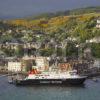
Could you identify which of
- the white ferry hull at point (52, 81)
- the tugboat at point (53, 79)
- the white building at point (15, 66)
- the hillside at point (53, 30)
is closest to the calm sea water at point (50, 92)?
the white ferry hull at point (52, 81)

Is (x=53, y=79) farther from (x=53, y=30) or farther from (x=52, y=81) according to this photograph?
(x=53, y=30)

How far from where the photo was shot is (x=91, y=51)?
76938mm

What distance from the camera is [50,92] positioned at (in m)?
46.9

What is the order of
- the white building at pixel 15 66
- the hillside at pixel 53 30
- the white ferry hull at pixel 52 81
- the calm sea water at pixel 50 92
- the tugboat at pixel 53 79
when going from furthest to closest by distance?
the hillside at pixel 53 30 → the white building at pixel 15 66 → the tugboat at pixel 53 79 → the white ferry hull at pixel 52 81 → the calm sea water at pixel 50 92

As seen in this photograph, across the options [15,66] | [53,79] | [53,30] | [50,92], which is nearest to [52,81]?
[53,79]

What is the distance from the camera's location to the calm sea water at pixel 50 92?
43688 millimetres

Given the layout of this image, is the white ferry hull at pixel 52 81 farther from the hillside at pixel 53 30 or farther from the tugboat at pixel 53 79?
the hillside at pixel 53 30

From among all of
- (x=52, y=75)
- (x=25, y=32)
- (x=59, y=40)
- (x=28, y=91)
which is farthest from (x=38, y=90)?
(x=25, y=32)

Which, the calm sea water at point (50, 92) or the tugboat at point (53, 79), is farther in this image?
the tugboat at point (53, 79)

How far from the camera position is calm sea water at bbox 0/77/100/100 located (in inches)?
1720

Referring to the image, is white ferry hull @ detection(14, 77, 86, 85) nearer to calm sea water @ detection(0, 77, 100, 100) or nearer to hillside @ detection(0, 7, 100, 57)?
calm sea water @ detection(0, 77, 100, 100)

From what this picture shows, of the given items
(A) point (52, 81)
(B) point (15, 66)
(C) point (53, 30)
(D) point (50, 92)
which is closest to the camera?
(D) point (50, 92)

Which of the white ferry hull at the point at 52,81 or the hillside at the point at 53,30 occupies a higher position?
the hillside at the point at 53,30

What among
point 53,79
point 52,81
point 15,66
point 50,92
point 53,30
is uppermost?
point 53,30
